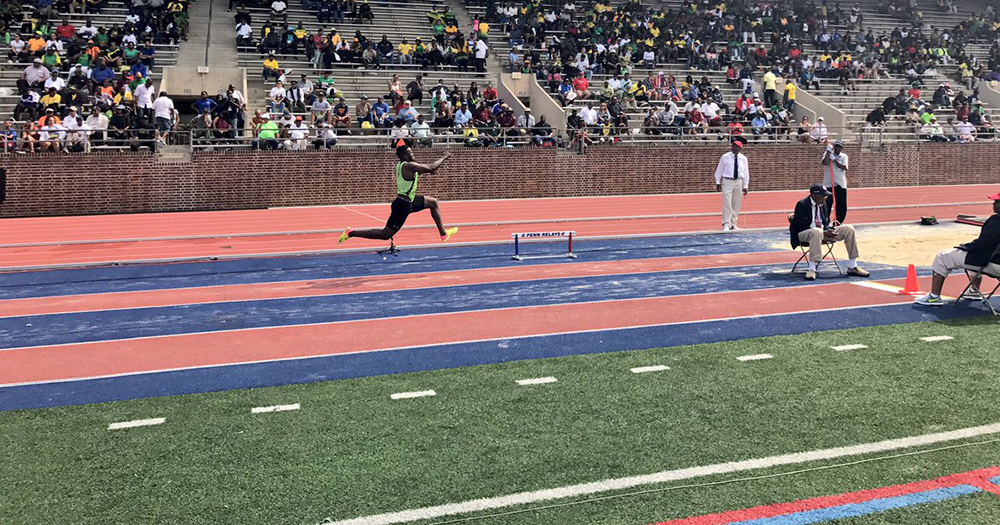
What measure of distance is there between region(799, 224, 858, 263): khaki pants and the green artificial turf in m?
3.98

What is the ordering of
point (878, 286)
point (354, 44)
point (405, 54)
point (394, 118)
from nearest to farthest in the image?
point (878, 286)
point (394, 118)
point (354, 44)
point (405, 54)

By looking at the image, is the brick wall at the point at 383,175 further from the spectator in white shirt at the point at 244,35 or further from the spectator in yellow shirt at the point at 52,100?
the spectator in white shirt at the point at 244,35

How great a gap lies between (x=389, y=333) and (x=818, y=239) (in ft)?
19.7

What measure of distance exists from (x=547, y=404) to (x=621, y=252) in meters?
8.79

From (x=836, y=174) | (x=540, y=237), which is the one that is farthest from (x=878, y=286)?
(x=540, y=237)

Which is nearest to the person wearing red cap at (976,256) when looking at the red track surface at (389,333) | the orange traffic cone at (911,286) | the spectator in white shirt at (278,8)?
the red track surface at (389,333)

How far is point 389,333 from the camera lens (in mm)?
9297

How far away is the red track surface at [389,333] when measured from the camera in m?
8.26

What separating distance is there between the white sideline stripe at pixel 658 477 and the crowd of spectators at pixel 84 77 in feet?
64.7

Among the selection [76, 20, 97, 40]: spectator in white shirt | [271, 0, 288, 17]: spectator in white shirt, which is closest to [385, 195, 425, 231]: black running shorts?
[76, 20, 97, 40]: spectator in white shirt

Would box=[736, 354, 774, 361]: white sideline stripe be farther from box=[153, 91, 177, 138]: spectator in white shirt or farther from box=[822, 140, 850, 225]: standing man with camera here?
box=[153, 91, 177, 138]: spectator in white shirt

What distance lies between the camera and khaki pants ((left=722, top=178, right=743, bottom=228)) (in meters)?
17.1

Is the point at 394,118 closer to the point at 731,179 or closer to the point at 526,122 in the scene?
the point at 526,122

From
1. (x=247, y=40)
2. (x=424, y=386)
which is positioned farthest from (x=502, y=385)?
(x=247, y=40)
